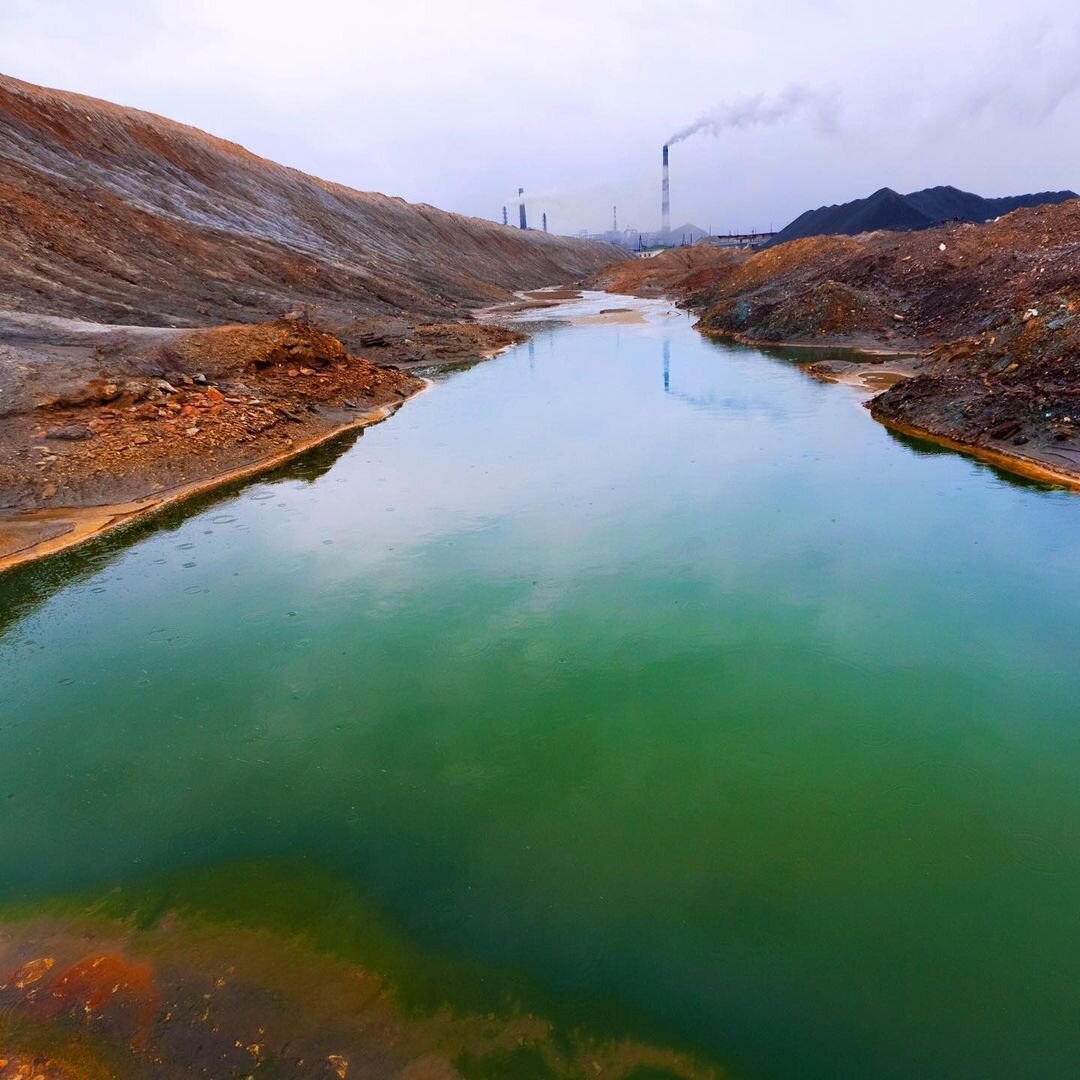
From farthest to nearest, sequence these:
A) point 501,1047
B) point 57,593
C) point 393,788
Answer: point 57,593 < point 393,788 < point 501,1047

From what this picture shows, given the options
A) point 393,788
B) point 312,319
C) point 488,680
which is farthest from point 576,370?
point 393,788

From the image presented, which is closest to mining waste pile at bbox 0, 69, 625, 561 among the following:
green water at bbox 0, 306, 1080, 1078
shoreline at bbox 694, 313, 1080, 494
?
green water at bbox 0, 306, 1080, 1078

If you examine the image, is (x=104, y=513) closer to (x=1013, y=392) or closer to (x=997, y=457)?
(x=997, y=457)

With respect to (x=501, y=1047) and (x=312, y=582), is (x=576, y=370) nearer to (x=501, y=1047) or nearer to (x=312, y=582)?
(x=312, y=582)

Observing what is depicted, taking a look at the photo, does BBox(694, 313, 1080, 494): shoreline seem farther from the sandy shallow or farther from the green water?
the sandy shallow

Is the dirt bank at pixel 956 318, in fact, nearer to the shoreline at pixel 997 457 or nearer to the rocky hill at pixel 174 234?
the shoreline at pixel 997 457
